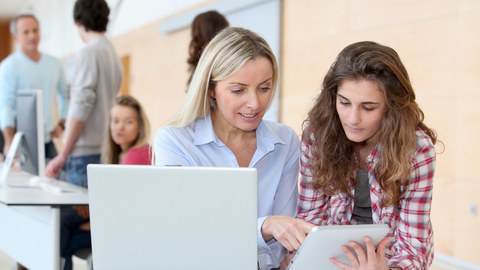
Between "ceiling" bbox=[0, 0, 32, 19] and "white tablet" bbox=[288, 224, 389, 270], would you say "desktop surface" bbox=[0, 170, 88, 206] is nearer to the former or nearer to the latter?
"white tablet" bbox=[288, 224, 389, 270]

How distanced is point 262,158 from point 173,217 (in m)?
0.54

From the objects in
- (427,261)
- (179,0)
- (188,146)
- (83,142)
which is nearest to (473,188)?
(427,261)

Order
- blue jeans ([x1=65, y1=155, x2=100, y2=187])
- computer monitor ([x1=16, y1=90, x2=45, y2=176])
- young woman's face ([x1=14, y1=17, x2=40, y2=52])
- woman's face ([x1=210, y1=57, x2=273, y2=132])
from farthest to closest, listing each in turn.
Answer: young woman's face ([x1=14, y1=17, x2=40, y2=52]) → blue jeans ([x1=65, y1=155, x2=100, y2=187]) → computer monitor ([x1=16, y1=90, x2=45, y2=176]) → woman's face ([x1=210, y1=57, x2=273, y2=132])

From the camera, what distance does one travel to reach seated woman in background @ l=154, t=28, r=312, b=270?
1.46 m

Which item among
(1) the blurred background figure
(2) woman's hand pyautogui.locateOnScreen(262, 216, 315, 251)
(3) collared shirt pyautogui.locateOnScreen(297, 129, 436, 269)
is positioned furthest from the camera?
(1) the blurred background figure

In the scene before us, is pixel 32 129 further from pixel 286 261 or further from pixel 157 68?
pixel 157 68

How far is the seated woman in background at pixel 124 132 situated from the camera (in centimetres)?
267

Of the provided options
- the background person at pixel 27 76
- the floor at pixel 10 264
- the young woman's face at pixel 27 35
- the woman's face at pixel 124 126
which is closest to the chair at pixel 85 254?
the woman's face at pixel 124 126

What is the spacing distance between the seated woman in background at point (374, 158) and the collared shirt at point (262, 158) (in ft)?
0.20

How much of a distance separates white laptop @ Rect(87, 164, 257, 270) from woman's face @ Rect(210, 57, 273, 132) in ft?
1.52

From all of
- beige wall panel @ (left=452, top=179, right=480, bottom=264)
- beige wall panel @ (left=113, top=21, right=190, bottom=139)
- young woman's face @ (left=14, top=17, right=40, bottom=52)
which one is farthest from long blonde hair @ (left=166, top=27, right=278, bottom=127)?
beige wall panel @ (left=113, top=21, right=190, bottom=139)

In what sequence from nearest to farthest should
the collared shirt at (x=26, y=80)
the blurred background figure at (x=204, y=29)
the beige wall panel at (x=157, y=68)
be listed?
the blurred background figure at (x=204, y=29) < the collared shirt at (x=26, y=80) < the beige wall panel at (x=157, y=68)

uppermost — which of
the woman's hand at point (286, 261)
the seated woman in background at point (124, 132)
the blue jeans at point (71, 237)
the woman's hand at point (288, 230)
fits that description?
Answer: the seated woman in background at point (124, 132)

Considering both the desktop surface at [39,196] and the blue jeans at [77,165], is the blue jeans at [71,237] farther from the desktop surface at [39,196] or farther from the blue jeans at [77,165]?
the blue jeans at [77,165]
